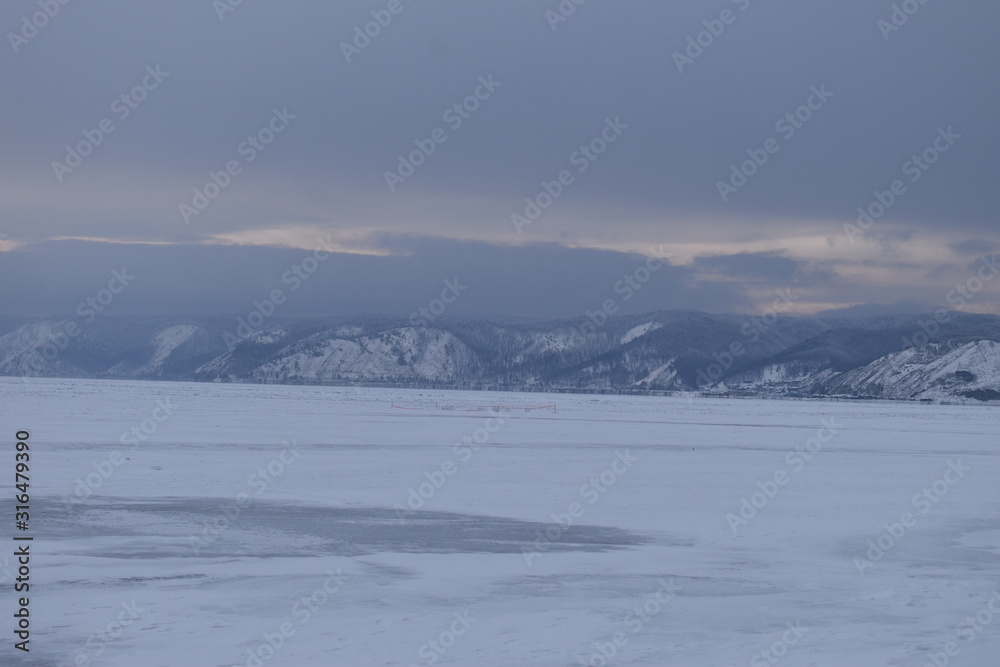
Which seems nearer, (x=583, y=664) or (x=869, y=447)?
(x=583, y=664)

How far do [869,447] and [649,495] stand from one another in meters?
26.5

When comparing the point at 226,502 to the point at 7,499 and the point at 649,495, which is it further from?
the point at 649,495

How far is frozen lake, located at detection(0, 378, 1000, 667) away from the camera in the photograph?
1204 centimetres

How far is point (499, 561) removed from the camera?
17312 mm

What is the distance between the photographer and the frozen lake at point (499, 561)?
1204 cm

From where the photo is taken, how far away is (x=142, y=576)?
15.3 metres

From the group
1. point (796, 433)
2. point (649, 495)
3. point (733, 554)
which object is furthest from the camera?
point (796, 433)

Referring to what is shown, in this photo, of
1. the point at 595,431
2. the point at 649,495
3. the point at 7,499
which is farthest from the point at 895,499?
the point at 595,431

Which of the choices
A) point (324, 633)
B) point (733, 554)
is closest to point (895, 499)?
point (733, 554)

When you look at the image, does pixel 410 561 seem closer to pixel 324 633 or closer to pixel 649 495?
pixel 324 633

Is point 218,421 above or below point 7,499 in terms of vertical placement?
above

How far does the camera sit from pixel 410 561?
17.1 metres

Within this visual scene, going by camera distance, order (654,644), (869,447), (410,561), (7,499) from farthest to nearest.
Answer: (869,447)
(7,499)
(410,561)
(654,644)

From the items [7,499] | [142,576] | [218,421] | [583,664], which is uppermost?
[218,421]
